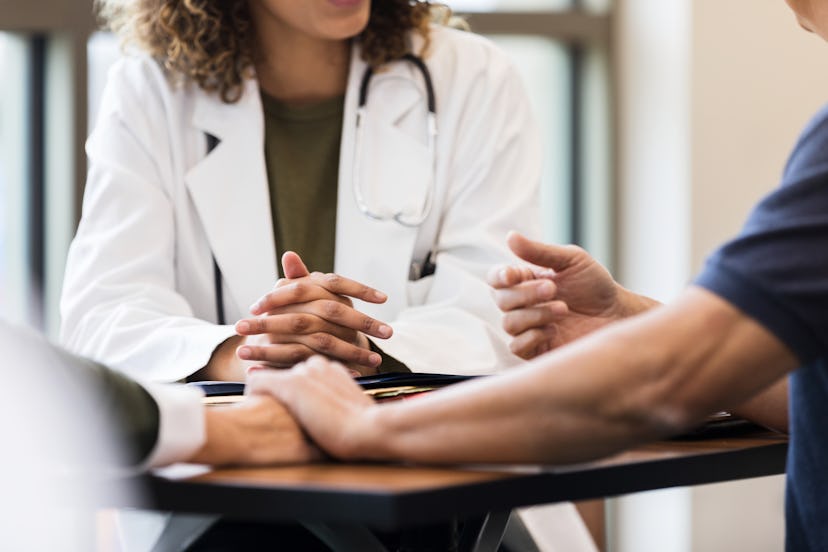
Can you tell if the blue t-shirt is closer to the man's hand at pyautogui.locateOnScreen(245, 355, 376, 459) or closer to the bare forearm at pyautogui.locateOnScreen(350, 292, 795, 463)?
the bare forearm at pyautogui.locateOnScreen(350, 292, 795, 463)

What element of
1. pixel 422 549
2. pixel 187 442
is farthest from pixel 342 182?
pixel 187 442

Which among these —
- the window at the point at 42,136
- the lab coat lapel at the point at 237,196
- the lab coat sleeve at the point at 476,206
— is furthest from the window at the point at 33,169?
the lab coat sleeve at the point at 476,206

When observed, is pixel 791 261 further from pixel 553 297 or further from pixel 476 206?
pixel 476 206

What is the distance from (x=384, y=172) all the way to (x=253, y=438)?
3.23ft

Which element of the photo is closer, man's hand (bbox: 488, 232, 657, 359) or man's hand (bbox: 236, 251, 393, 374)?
man's hand (bbox: 488, 232, 657, 359)

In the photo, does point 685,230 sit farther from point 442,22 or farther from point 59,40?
point 59,40

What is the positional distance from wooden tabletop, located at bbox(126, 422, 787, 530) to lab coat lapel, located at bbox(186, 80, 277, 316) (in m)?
0.92

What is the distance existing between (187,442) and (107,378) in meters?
0.07

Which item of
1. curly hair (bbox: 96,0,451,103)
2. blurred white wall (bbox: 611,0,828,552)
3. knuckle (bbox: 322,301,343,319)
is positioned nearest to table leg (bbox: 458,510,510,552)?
knuckle (bbox: 322,301,343,319)

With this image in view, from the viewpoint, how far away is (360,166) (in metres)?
1.71

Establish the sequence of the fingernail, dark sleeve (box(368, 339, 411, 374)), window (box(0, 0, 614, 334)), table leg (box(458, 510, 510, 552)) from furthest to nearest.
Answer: window (box(0, 0, 614, 334))
dark sleeve (box(368, 339, 411, 374))
the fingernail
table leg (box(458, 510, 510, 552))

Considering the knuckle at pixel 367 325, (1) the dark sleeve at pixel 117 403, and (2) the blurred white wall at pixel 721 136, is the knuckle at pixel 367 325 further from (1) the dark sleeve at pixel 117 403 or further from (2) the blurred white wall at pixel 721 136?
(2) the blurred white wall at pixel 721 136

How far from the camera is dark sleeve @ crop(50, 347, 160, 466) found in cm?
68

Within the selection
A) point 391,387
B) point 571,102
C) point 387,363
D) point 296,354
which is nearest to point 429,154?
point 387,363
